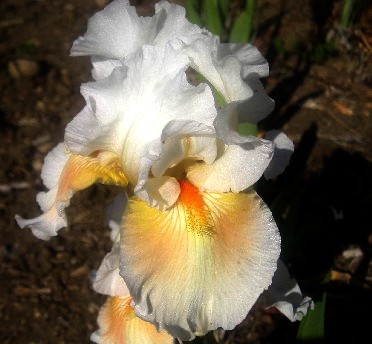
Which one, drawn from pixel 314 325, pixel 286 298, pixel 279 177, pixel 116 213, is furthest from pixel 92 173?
pixel 279 177

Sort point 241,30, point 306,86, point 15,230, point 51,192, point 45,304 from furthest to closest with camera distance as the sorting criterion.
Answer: point 306,86
point 15,230
point 45,304
point 241,30
point 51,192

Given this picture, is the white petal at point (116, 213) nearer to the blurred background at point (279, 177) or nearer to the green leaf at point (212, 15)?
the blurred background at point (279, 177)

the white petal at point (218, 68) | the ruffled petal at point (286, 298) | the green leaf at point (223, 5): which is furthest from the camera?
the green leaf at point (223, 5)

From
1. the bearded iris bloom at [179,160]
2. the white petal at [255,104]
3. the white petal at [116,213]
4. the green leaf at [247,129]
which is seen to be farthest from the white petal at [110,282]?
the green leaf at [247,129]

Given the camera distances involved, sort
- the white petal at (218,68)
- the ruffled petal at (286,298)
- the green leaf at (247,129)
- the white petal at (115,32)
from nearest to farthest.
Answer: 1. the white petal at (218,68)
2. the white petal at (115,32)
3. the ruffled petal at (286,298)
4. the green leaf at (247,129)

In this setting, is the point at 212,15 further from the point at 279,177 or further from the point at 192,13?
the point at 279,177

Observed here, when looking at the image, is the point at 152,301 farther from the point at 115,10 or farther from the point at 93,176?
the point at 115,10

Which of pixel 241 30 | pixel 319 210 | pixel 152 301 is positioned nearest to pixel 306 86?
pixel 319 210

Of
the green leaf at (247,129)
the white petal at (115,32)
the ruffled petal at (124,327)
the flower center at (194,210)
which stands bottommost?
the ruffled petal at (124,327)
